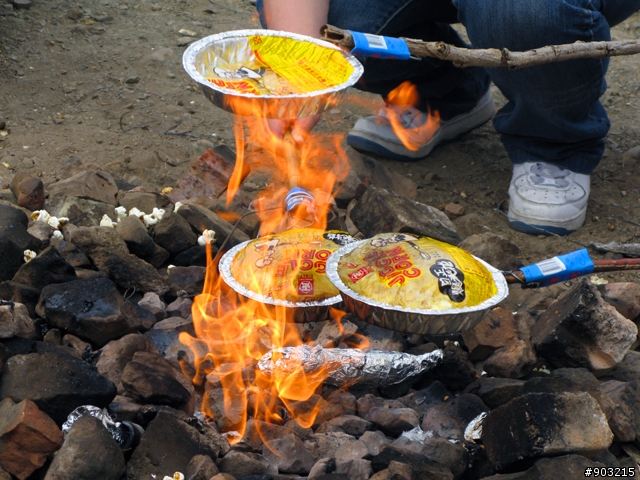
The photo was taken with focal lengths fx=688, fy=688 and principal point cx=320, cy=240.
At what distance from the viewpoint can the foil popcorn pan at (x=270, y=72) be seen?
7.42ft

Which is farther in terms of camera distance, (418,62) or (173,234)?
(418,62)

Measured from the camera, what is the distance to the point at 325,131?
12.3 ft

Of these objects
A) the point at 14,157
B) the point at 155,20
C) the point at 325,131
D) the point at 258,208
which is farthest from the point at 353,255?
the point at 155,20

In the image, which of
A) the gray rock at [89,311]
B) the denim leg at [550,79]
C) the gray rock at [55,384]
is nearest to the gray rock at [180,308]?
the gray rock at [89,311]

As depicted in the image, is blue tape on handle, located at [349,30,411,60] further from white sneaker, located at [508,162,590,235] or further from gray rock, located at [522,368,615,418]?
white sneaker, located at [508,162,590,235]

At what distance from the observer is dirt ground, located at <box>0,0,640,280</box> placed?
10.6 feet

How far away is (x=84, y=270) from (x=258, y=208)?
0.79 m

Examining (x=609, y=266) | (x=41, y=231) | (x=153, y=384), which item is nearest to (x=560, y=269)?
(x=609, y=266)

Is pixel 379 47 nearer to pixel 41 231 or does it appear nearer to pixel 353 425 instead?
pixel 353 425

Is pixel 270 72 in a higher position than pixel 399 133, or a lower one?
higher

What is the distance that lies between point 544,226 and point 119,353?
1.87 meters

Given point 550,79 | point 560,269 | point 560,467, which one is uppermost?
point 550,79

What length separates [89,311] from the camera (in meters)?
2.07

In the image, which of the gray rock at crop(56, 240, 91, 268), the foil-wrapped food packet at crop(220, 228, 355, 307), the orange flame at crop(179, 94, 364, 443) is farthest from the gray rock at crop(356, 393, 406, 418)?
the gray rock at crop(56, 240, 91, 268)
